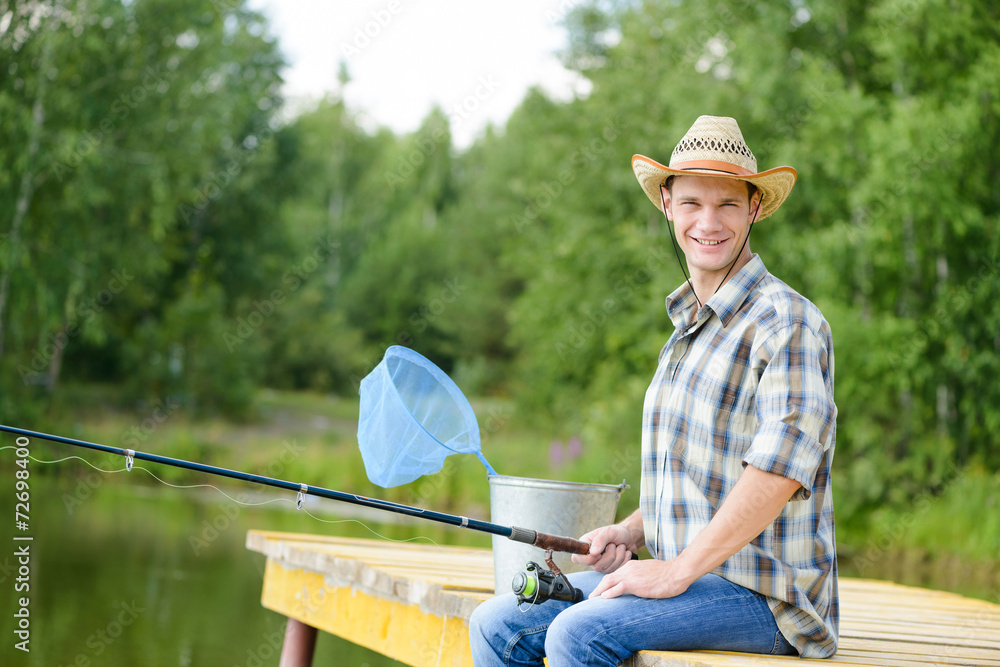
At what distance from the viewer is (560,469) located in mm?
12812

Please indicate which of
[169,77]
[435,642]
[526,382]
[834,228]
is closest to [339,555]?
[435,642]

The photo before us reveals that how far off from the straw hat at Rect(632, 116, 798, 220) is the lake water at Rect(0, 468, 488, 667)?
4.18 meters

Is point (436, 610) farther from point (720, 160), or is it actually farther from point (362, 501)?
point (720, 160)

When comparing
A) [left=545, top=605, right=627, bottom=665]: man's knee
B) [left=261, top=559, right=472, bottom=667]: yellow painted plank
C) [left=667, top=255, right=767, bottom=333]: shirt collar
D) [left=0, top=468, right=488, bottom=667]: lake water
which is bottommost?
[left=0, top=468, right=488, bottom=667]: lake water

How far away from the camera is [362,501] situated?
207 cm

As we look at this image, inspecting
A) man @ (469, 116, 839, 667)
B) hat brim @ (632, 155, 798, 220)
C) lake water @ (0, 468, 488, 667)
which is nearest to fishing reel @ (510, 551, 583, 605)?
man @ (469, 116, 839, 667)

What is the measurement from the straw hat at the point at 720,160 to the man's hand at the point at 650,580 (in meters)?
0.81

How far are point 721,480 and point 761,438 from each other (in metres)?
0.15

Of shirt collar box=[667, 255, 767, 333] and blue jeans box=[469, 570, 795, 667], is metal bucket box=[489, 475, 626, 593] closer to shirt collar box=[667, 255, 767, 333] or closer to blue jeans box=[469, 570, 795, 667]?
blue jeans box=[469, 570, 795, 667]

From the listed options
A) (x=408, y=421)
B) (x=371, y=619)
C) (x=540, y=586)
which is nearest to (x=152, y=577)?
(x=371, y=619)

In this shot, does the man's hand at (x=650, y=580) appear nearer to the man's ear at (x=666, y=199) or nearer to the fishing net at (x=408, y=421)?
the fishing net at (x=408, y=421)

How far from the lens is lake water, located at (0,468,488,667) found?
5.49 m

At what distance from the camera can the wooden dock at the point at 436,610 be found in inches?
95.6

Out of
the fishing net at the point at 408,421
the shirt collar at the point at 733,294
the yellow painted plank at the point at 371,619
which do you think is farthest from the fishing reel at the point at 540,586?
the yellow painted plank at the point at 371,619
